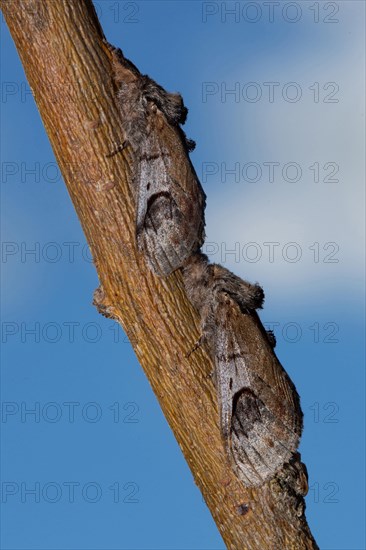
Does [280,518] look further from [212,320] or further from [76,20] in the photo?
[76,20]

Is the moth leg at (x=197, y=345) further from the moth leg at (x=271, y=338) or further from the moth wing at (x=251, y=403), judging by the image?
the moth leg at (x=271, y=338)

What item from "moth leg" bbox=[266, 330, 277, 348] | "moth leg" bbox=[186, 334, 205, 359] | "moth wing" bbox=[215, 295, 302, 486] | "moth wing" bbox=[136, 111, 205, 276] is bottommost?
"moth wing" bbox=[215, 295, 302, 486]

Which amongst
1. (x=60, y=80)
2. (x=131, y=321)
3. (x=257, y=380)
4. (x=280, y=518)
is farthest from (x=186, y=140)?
(x=280, y=518)

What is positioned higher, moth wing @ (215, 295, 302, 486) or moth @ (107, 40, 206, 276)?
moth @ (107, 40, 206, 276)

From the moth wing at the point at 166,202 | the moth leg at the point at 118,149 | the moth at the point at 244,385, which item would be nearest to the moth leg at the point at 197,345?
the moth at the point at 244,385

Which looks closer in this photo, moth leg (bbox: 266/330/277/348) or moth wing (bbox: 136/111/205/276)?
moth wing (bbox: 136/111/205/276)

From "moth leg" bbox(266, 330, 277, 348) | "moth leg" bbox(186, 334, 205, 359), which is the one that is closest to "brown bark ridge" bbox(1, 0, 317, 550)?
"moth leg" bbox(186, 334, 205, 359)

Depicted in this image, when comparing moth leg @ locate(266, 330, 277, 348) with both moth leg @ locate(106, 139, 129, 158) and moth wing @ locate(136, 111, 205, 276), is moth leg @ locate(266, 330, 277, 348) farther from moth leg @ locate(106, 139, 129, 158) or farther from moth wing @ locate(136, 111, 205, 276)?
moth leg @ locate(106, 139, 129, 158)
